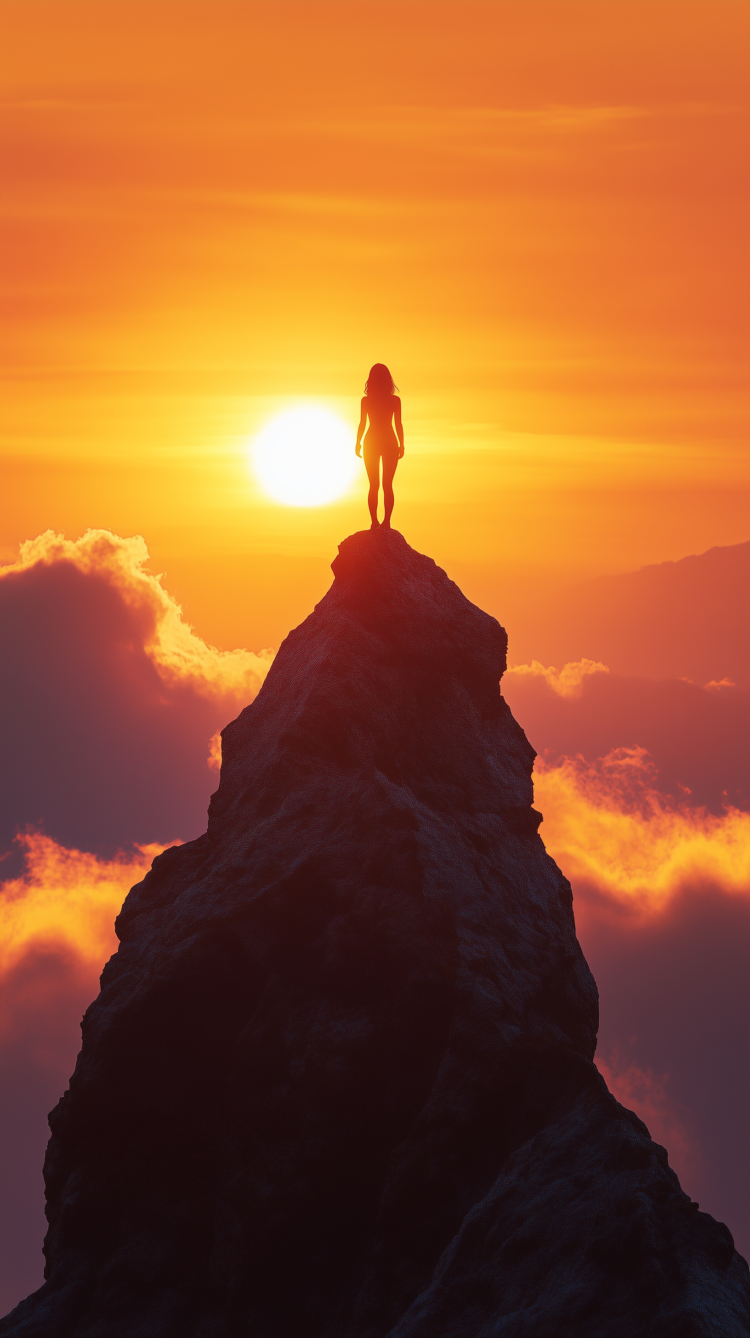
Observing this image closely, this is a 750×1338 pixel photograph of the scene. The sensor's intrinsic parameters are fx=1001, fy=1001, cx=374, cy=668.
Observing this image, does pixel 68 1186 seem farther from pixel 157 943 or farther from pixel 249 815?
pixel 249 815

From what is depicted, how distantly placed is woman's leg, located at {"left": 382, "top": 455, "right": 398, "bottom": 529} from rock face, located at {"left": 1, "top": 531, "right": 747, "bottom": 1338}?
288cm

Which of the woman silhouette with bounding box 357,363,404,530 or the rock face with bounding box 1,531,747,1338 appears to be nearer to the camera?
the rock face with bounding box 1,531,747,1338

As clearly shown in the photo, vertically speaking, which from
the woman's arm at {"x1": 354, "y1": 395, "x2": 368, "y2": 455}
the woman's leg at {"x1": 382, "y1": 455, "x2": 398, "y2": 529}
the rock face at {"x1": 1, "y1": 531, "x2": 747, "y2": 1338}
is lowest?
the rock face at {"x1": 1, "y1": 531, "x2": 747, "y2": 1338}

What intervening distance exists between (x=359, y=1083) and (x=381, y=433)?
1398cm

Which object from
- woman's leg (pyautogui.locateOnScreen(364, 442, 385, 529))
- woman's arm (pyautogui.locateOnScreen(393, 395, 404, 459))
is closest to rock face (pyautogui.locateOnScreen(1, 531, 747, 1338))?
woman's leg (pyautogui.locateOnScreen(364, 442, 385, 529))

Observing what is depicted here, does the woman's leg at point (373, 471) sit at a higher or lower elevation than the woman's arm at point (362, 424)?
lower

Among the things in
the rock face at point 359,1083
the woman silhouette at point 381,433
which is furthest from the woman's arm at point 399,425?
the rock face at point 359,1083

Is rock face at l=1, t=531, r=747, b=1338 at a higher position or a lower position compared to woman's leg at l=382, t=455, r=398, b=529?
lower

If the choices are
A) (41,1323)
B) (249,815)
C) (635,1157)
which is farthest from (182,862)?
(635,1157)

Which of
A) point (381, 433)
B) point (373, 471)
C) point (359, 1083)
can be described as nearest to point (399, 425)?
point (381, 433)

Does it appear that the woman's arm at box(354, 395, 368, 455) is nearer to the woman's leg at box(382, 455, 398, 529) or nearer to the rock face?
the woman's leg at box(382, 455, 398, 529)

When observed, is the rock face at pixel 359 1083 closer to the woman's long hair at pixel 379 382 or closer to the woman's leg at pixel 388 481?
the woman's leg at pixel 388 481

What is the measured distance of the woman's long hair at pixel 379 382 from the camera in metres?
22.9

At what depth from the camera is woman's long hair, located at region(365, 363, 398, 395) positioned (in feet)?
75.0
